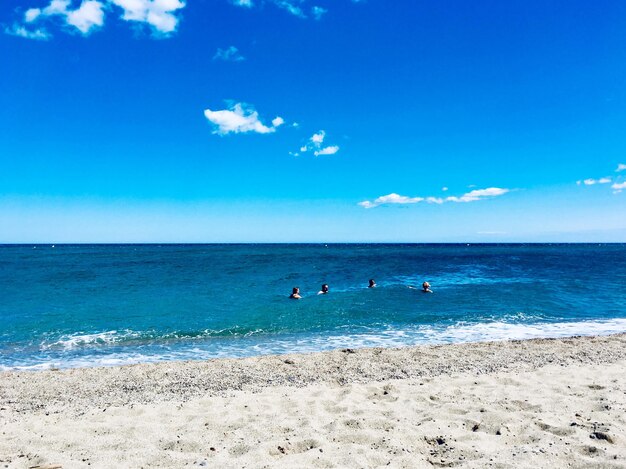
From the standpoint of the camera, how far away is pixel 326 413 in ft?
22.9

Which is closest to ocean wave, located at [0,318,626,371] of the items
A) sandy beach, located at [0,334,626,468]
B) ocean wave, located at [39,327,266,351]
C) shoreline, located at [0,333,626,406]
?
ocean wave, located at [39,327,266,351]

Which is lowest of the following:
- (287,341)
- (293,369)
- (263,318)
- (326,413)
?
(287,341)

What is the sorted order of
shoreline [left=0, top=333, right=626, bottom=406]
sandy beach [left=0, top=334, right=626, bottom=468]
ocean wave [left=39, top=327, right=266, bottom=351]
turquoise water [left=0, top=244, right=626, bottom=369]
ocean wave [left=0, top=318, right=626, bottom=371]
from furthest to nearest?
1. ocean wave [left=39, top=327, right=266, bottom=351]
2. turquoise water [left=0, top=244, right=626, bottom=369]
3. ocean wave [left=0, top=318, right=626, bottom=371]
4. shoreline [left=0, top=333, right=626, bottom=406]
5. sandy beach [left=0, top=334, right=626, bottom=468]

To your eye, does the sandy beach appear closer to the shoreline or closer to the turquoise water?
the shoreline

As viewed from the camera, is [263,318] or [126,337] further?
[263,318]

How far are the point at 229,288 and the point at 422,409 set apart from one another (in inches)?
877

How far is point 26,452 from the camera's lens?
18.7 feet

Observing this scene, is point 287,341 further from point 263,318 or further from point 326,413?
point 326,413

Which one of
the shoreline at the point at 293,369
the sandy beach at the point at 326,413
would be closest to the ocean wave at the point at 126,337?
the shoreline at the point at 293,369

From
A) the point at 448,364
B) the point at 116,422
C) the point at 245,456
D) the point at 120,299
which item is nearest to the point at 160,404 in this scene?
the point at 116,422

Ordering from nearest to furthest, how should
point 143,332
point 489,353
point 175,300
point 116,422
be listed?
point 116,422
point 489,353
point 143,332
point 175,300

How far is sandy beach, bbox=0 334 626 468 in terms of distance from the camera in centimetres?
544

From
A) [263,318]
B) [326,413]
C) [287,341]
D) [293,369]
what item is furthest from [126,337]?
[326,413]

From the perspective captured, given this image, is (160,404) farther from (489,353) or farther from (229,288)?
(229,288)
